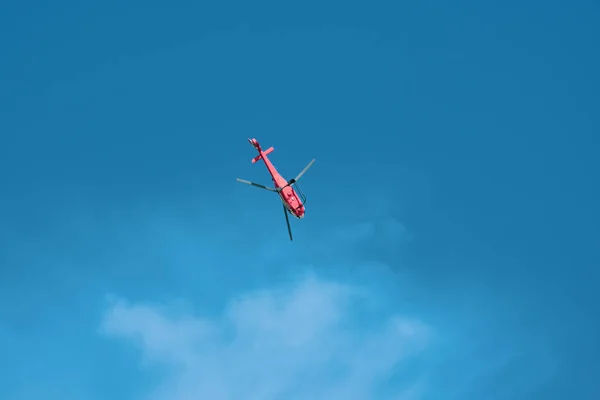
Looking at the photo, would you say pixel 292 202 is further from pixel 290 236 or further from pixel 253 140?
pixel 253 140

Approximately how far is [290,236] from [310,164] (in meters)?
13.2

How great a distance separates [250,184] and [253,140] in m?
14.3

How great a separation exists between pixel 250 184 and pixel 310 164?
1070 centimetres

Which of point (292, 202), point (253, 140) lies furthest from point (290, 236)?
point (253, 140)

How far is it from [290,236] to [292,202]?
587cm

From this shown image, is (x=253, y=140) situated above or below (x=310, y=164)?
above

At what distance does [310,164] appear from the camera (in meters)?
122

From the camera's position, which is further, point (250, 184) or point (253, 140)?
point (253, 140)

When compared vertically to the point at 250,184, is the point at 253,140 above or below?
above

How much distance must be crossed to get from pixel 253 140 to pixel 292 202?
14363 millimetres

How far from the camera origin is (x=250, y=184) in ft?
394

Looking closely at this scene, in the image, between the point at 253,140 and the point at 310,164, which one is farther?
A: the point at 253,140

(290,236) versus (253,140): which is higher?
(253,140)

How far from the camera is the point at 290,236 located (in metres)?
126
